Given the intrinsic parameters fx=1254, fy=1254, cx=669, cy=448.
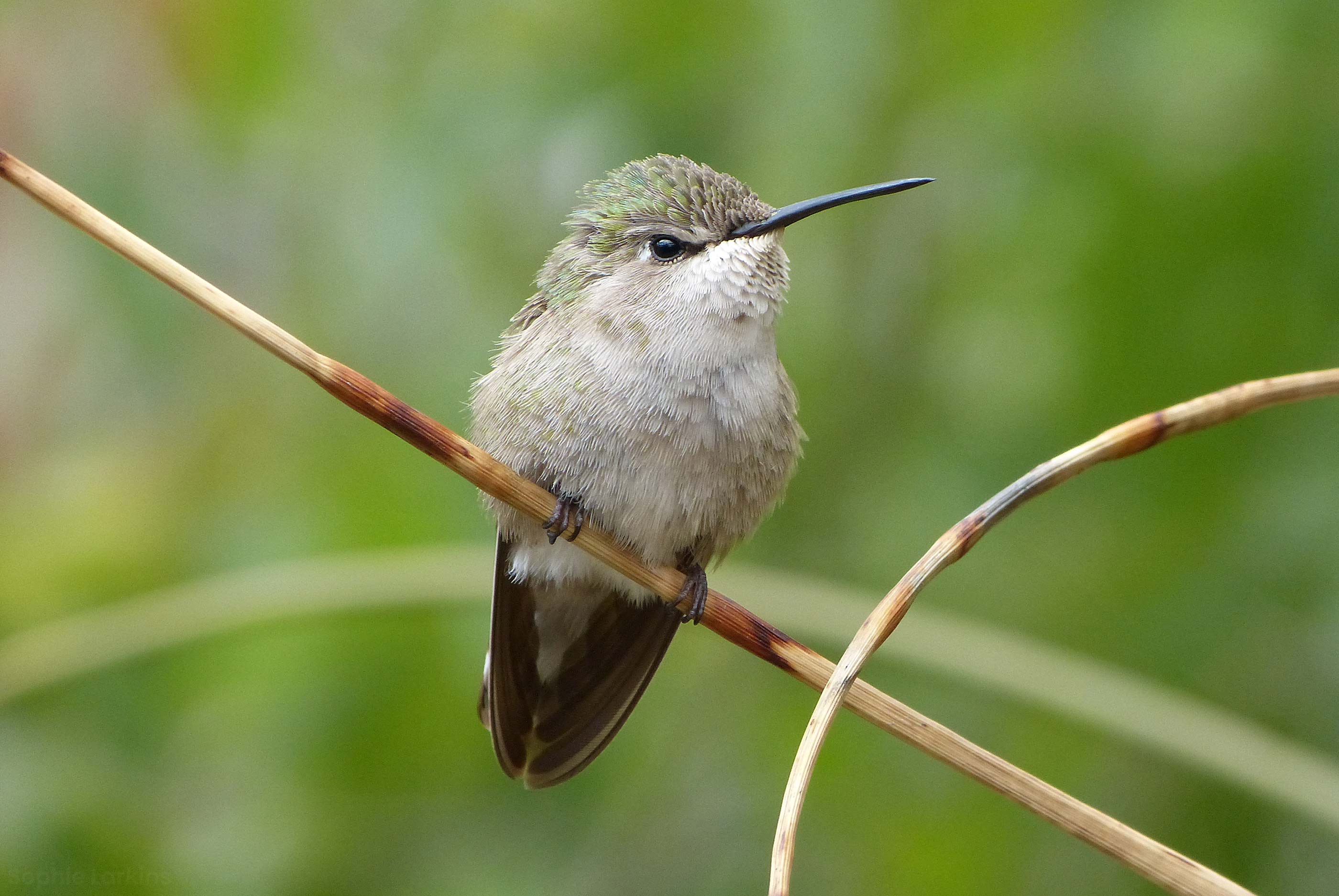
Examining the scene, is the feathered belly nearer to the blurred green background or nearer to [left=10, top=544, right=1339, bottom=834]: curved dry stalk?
[left=10, top=544, right=1339, bottom=834]: curved dry stalk

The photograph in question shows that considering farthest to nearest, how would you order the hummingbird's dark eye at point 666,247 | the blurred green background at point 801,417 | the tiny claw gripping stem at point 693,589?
the blurred green background at point 801,417 < the hummingbird's dark eye at point 666,247 < the tiny claw gripping stem at point 693,589

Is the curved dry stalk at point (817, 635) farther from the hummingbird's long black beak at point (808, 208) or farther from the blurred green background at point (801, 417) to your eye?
the hummingbird's long black beak at point (808, 208)

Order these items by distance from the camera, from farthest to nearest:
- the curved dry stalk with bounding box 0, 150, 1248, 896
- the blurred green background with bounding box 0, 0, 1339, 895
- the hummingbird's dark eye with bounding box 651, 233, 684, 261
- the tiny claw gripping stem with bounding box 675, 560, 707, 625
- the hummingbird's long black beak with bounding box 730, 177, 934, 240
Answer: the blurred green background with bounding box 0, 0, 1339, 895, the hummingbird's dark eye with bounding box 651, 233, 684, 261, the tiny claw gripping stem with bounding box 675, 560, 707, 625, the hummingbird's long black beak with bounding box 730, 177, 934, 240, the curved dry stalk with bounding box 0, 150, 1248, 896

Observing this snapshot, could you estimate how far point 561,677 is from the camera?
2.96 meters

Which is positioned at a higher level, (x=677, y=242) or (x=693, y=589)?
(x=677, y=242)

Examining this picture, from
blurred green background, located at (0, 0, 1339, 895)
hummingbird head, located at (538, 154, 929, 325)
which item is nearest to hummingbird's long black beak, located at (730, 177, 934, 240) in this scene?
hummingbird head, located at (538, 154, 929, 325)

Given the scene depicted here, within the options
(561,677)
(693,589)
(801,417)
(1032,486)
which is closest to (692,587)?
(693,589)

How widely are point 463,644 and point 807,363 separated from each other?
1095 mm

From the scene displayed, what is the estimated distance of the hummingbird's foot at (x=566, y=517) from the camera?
96.7 inches

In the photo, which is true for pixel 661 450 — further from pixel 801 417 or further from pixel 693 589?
pixel 801 417

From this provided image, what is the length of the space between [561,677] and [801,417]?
2.79ft

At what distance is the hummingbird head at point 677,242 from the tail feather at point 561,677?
619 mm

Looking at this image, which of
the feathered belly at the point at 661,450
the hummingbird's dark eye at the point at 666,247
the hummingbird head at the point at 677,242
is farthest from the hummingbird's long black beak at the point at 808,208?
the feathered belly at the point at 661,450

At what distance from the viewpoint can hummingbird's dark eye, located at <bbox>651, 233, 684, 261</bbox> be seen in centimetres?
261
